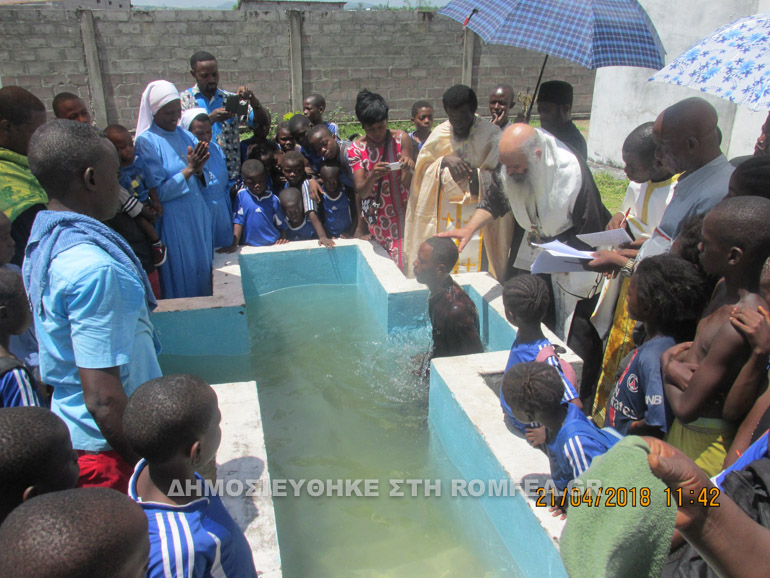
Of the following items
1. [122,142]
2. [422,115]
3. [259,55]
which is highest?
[259,55]

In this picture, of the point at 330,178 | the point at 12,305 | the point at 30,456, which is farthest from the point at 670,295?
the point at 330,178

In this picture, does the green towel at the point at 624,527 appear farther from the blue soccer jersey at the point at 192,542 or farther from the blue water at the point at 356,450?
the blue water at the point at 356,450

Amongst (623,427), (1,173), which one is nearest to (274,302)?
(1,173)

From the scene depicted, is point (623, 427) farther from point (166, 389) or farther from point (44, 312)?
point (44, 312)

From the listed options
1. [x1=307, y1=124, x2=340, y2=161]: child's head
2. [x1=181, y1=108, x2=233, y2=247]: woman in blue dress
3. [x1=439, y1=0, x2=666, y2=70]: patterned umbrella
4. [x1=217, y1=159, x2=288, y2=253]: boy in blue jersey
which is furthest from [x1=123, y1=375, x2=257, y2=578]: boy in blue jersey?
[x1=307, y1=124, x2=340, y2=161]: child's head

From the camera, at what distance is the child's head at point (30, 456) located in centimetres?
151

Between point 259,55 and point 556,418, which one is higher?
point 259,55

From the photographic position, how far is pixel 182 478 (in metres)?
1.70

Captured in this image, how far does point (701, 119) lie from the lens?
278cm

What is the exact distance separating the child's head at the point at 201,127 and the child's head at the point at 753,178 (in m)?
4.04

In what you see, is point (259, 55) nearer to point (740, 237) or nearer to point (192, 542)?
point (740, 237)

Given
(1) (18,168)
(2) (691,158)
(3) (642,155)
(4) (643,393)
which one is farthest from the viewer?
(3) (642,155)

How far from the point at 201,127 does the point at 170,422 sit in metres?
3.91

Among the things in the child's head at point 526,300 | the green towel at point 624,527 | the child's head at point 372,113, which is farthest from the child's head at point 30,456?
the child's head at point 372,113
